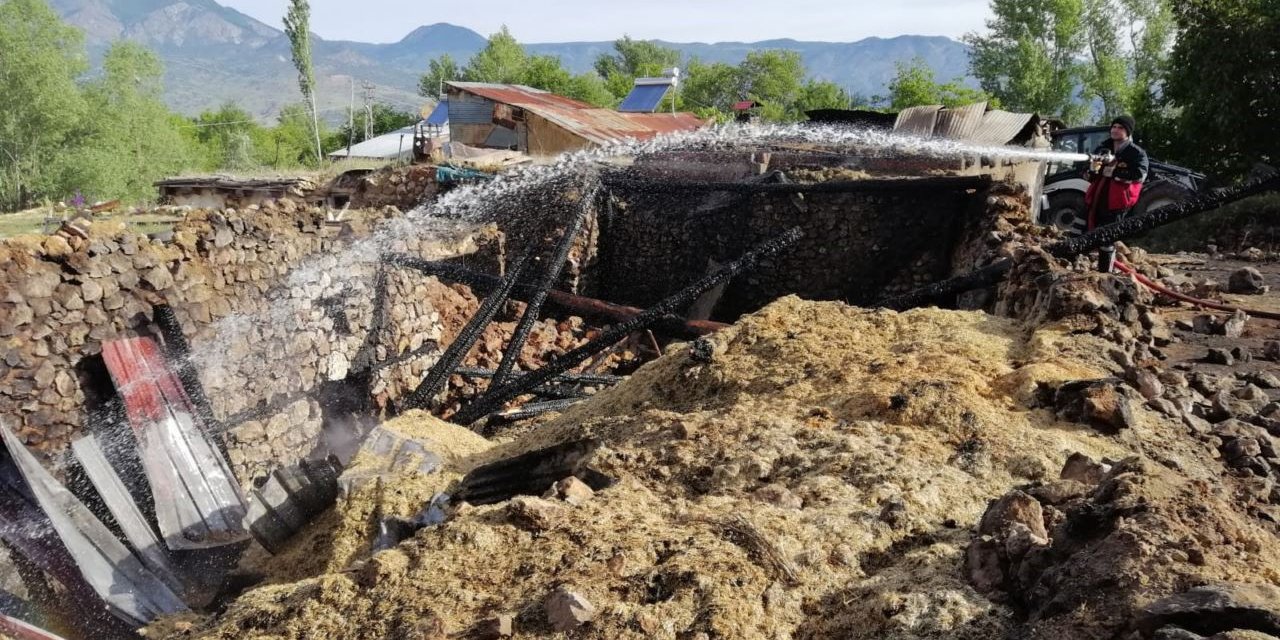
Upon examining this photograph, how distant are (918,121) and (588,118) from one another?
9.07 m

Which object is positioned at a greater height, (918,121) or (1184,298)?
(918,121)

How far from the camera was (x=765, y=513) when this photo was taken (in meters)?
3.11

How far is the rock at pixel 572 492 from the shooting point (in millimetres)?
3303

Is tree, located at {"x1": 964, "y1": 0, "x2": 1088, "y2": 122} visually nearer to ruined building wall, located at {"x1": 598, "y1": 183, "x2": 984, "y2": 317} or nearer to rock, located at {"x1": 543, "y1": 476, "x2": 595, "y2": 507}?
ruined building wall, located at {"x1": 598, "y1": 183, "x2": 984, "y2": 317}

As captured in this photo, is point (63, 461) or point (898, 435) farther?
point (63, 461)

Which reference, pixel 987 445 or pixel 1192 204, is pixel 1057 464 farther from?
pixel 1192 204

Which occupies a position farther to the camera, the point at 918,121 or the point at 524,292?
the point at 918,121

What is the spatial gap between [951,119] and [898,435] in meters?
11.9

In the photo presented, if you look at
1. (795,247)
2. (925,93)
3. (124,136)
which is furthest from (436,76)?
(795,247)

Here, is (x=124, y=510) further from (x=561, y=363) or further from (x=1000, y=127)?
(x=1000, y=127)

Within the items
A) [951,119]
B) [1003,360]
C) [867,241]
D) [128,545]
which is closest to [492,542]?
[1003,360]

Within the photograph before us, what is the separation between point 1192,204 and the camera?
738 cm

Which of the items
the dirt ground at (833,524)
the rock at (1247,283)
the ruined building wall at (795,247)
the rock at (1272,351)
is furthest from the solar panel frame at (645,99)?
the dirt ground at (833,524)

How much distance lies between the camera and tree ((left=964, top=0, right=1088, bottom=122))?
46.0 metres
